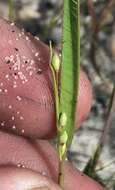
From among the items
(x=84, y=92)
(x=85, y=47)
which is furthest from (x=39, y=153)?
(x=85, y=47)

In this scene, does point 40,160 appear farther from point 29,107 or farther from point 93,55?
point 93,55

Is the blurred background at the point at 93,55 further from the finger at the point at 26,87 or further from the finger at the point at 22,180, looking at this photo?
the finger at the point at 22,180

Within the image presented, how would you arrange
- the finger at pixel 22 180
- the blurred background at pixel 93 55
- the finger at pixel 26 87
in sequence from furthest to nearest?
the blurred background at pixel 93 55 → the finger at pixel 26 87 → the finger at pixel 22 180

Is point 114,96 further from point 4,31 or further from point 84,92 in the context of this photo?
point 4,31

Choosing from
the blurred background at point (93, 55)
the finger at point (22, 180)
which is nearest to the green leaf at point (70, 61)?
the finger at point (22, 180)

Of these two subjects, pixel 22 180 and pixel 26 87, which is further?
pixel 26 87

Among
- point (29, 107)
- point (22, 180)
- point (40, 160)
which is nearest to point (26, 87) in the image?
point (29, 107)

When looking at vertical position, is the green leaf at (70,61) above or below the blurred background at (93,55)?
above

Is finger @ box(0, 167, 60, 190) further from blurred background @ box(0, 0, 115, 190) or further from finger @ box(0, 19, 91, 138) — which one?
blurred background @ box(0, 0, 115, 190)

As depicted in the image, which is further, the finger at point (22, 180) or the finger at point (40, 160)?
the finger at point (40, 160)
